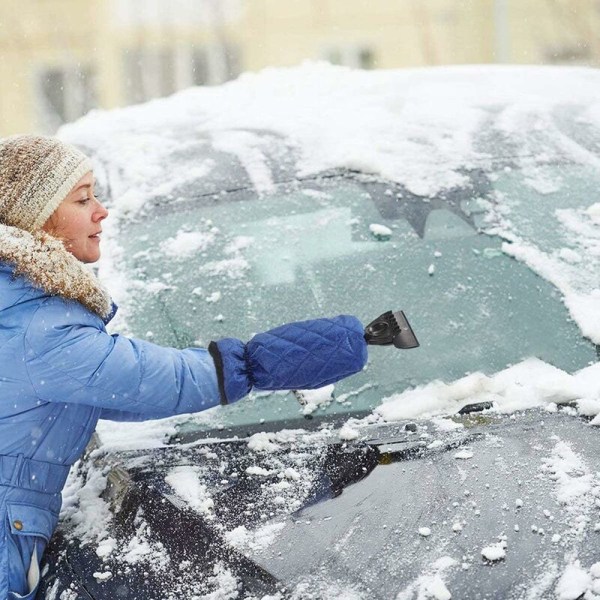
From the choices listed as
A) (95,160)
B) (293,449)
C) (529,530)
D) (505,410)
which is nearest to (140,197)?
(95,160)

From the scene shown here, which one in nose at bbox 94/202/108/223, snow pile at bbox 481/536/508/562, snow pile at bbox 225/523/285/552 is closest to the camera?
snow pile at bbox 481/536/508/562

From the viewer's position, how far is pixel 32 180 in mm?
1979

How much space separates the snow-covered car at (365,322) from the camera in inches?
66.9

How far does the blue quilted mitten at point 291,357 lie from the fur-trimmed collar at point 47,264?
0.30 m

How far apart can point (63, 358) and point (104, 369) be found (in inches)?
3.2

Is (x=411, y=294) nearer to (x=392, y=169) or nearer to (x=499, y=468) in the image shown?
(x=392, y=169)

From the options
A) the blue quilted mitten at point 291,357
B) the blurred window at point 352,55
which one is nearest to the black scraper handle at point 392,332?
the blue quilted mitten at point 291,357

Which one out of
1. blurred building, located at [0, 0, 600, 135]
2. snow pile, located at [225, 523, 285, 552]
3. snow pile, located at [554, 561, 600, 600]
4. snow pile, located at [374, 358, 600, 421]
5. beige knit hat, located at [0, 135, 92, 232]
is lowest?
blurred building, located at [0, 0, 600, 135]

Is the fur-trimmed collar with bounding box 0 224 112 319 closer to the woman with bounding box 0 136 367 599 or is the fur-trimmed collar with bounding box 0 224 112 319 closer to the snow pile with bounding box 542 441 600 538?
the woman with bounding box 0 136 367 599

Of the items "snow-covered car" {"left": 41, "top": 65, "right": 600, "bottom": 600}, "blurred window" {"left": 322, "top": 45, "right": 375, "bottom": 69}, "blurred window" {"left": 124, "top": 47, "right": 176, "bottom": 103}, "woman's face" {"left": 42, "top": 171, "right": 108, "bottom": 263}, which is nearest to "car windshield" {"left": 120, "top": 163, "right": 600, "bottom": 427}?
"snow-covered car" {"left": 41, "top": 65, "right": 600, "bottom": 600}

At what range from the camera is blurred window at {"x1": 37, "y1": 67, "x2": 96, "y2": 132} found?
15.4m

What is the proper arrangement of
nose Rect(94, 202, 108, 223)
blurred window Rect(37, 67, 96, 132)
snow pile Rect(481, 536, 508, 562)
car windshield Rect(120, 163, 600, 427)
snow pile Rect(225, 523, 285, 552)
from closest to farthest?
snow pile Rect(481, 536, 508, 562), snow pile Rect(225, 523, 285, 552), nose Rect(94, 202, 108, 223), car windshield Rect(120, 163, 600, 427), blurred window Rect(37, 67, 96, 132)

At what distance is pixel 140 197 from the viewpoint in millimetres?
2889

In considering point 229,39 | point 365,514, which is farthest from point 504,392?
point 229,39
